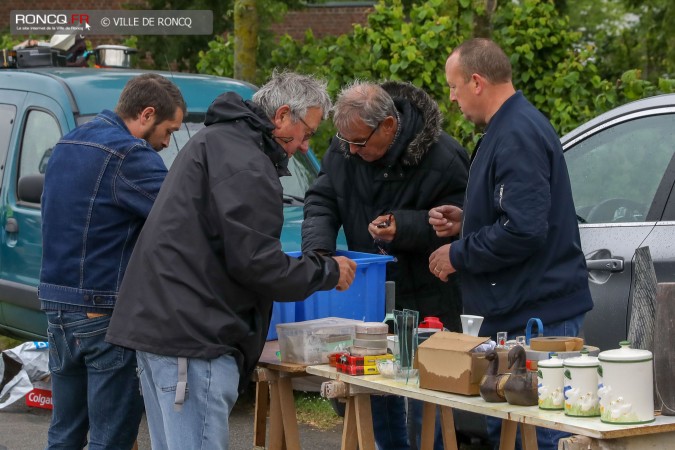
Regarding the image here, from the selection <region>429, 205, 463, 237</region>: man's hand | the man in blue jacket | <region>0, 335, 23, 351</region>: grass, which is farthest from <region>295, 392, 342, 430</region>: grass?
<region>0, 335, 23, 351</region>: grass

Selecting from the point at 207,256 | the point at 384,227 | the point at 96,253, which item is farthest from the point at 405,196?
the point at 207,256

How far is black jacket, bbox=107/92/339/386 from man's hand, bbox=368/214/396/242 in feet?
4.29

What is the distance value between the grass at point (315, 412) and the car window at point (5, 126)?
2.53 meters

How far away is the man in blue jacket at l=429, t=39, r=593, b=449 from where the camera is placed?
13.1ft

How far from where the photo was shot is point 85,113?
701 cm

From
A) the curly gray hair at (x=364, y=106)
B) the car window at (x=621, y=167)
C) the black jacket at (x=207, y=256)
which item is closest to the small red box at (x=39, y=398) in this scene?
the curly gray hair at (x=364, y=106)

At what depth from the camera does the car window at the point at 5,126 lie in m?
7.66

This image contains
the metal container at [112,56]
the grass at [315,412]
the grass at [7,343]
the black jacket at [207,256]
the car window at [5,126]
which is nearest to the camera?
the black jacket at [207,256]

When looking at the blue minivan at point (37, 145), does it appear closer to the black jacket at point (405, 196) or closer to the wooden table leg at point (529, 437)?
the black jacket at point (405, 196)

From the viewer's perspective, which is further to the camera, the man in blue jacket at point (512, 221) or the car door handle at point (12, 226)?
the car door handle at point (12, 226)

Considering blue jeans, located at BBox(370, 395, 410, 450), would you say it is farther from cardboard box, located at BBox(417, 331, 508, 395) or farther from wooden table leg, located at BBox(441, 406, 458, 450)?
cardboard box, located at BBox(417, 331, 508, 395)

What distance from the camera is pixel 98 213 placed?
428 cm

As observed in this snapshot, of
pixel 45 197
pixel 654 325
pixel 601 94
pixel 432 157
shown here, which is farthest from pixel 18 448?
pixel 601 94

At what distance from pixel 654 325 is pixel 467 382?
0.60 metres
